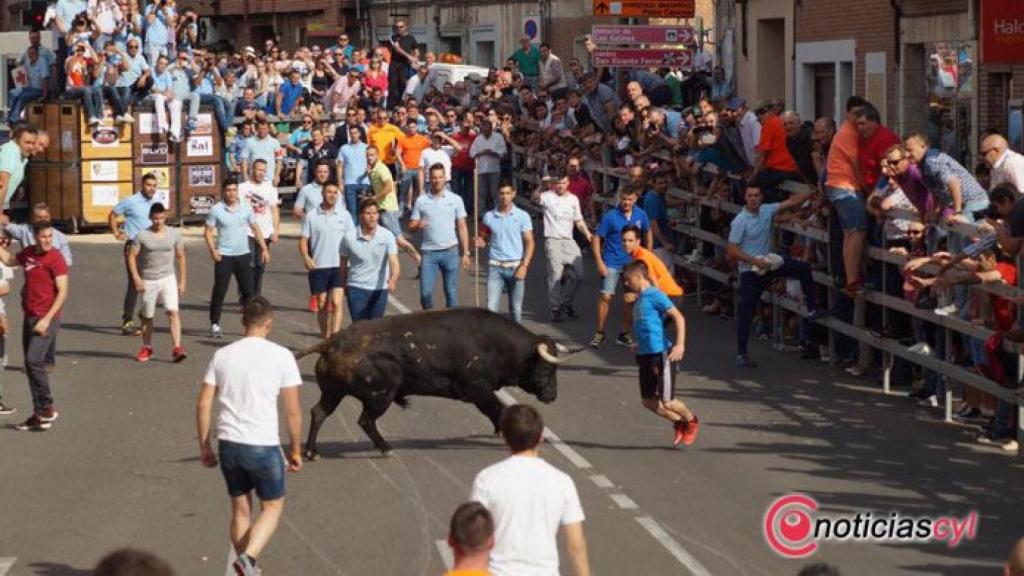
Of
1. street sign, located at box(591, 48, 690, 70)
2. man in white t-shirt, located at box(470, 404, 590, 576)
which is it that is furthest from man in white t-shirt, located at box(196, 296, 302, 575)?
street sign, located at box(591, 48, 690, 70)

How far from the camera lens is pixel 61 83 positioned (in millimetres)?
34406

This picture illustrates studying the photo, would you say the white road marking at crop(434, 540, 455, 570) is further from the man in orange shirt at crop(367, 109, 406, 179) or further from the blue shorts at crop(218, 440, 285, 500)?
the man in orange shirt at crop(367, 109, 406, 179)

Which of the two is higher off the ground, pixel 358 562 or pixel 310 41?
Result: pixel 310 41

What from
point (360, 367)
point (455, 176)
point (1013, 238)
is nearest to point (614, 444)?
point (360, 367)

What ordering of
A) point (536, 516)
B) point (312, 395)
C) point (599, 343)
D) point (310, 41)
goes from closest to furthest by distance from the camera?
point (536, 516) → point (312, 395) → point (599, 343) → point (310, 41)

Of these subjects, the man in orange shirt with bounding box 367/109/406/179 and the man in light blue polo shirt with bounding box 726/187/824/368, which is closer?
the man in light blue polo shirt with bounding box 726/187/824/368

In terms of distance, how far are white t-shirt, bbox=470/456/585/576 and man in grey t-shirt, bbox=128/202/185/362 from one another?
42.8ft

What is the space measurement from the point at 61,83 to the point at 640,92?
1128 centimetres

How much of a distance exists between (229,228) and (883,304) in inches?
292

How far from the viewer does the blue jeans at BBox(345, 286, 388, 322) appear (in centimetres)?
1945

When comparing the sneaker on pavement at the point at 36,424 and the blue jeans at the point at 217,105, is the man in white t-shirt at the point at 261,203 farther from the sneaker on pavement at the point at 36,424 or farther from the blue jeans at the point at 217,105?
the blue jeans at the point at 217,105

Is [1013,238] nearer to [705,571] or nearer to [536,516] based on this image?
[705,571]

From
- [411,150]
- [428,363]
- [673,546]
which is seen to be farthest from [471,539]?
[411,150]

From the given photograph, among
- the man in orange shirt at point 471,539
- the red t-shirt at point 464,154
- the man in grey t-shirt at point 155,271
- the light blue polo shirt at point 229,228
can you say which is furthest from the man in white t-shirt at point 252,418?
the red t-shirt at point 464,154
